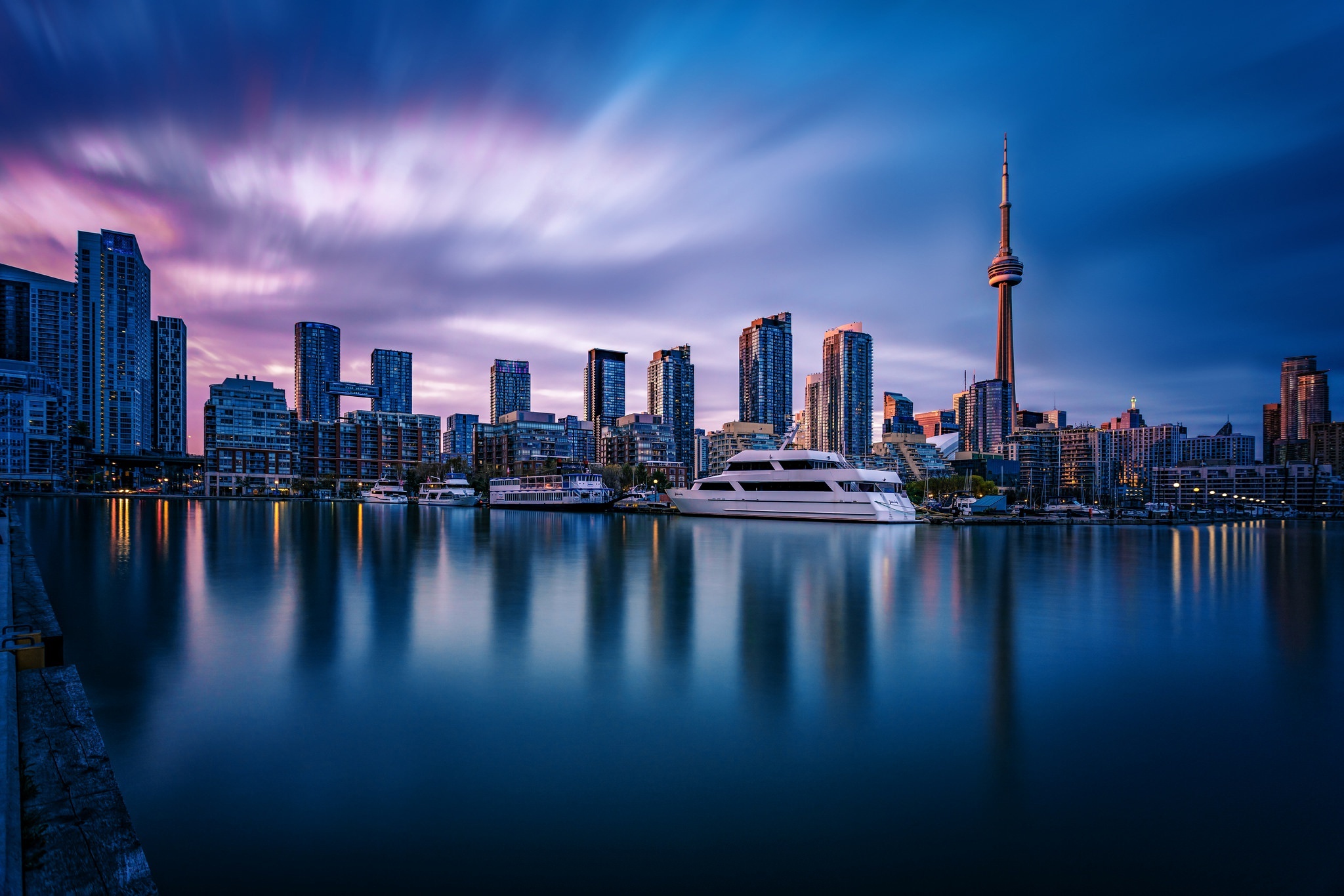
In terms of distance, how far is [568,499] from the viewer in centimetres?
9331

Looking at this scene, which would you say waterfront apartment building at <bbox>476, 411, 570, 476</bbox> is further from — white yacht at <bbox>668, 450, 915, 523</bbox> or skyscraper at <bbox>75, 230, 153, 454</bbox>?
skyscraper at <bbox>75, 230, 153, 454</bbox>

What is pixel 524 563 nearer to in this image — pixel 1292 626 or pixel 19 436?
pixel 1292 626

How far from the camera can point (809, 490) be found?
206ft

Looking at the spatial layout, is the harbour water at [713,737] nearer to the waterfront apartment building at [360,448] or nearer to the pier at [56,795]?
the pier at [56,795]

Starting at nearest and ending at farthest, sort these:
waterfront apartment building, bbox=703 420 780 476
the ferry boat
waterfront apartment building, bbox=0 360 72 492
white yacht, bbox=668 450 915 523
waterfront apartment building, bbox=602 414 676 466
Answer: white yacht, bbox=668 450 915 523 → the ferry boat → waterfront apartment building, bbox=0 360 72 492 → waterfront apartment building, bbox=602 414 676 466 → waterfront apartment building, bbox=703 420 780 476

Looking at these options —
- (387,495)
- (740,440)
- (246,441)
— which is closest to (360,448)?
(246,441)

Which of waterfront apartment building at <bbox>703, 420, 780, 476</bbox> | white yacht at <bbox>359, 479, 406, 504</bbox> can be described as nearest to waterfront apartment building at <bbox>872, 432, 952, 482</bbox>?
waterfront apartment building at <bbox>703, 420, 780, 476</bbox>

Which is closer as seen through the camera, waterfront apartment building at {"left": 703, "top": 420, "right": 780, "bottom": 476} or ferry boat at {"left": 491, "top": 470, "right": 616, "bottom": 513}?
ferry boat at {"left": 491, "top": 470, "right": 616, "bottom": 513}

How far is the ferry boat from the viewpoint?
9169cm

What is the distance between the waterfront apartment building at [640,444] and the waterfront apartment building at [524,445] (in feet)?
35.6

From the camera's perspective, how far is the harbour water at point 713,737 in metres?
5.75

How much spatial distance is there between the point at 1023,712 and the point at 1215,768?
2.23m

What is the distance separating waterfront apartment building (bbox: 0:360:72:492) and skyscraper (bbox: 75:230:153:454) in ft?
94.3

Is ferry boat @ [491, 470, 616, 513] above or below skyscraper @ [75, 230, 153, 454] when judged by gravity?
below
